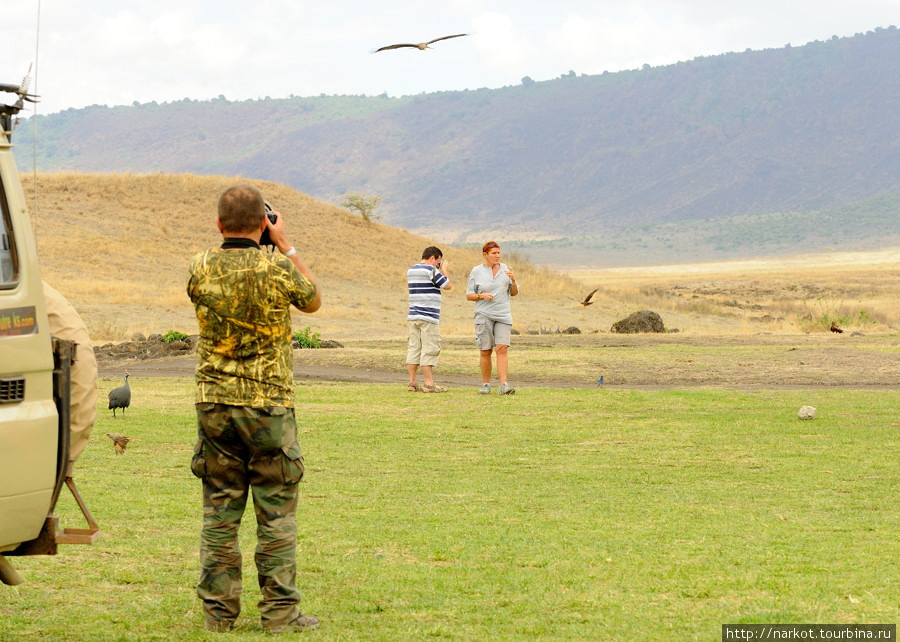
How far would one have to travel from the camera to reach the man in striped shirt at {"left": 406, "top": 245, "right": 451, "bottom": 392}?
1728cm

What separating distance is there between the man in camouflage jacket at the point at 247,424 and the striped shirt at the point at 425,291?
11277mm

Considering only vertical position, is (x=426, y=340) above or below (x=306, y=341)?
above

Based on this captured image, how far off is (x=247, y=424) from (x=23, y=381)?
1.20m

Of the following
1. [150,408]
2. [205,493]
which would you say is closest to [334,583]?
[205,493]

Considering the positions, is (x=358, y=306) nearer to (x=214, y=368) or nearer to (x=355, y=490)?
(x=355, y=490)

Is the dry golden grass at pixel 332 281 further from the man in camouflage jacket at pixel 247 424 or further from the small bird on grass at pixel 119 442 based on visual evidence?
the man in camouflage jacket at pixel 247 424

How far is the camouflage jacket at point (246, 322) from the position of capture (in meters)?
5.81

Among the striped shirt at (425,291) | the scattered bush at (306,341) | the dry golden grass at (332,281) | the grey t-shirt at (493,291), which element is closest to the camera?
the grey t-shirt at (493,291)

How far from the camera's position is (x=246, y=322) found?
5820 millimetres

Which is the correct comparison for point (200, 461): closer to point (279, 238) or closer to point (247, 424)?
point (247, 424)

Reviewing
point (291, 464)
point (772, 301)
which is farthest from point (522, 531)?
point (772, 301)

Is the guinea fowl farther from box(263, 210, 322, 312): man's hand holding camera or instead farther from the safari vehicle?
the safari vehicle

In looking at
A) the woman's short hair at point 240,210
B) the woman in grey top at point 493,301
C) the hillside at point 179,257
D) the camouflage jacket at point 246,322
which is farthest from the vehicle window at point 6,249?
the hillside at point 179,257

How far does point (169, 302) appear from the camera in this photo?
136 ft
